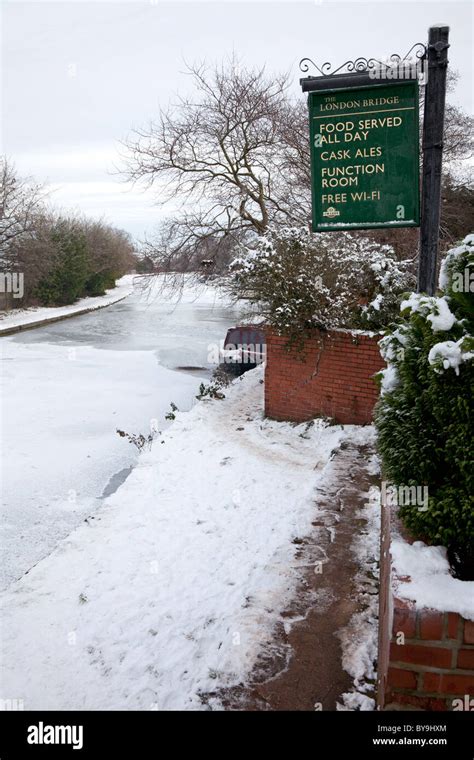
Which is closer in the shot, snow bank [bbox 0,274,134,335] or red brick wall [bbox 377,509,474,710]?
red brick wall [bbox 377,509,474,710]

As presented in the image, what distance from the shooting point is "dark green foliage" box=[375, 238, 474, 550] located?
7.00 feet

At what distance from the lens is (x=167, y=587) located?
476cm

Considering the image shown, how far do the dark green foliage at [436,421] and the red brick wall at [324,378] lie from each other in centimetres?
555

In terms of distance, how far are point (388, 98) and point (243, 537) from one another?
4.08m

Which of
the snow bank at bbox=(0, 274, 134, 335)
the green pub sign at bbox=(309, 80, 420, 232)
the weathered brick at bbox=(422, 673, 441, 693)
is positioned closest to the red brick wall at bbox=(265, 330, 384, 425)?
the green pub sign at bbox=(309, 80, 420, 232)

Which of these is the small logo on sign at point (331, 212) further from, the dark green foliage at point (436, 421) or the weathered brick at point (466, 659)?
the weathered brick at point (466, 659)

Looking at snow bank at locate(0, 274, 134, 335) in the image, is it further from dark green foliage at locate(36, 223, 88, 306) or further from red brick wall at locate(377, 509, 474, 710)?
red brick wall at locate(377, 509, 474, 710)

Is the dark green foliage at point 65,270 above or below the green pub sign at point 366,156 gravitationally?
above

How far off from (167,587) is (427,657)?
10.4 ft

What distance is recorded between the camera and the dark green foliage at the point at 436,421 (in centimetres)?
213

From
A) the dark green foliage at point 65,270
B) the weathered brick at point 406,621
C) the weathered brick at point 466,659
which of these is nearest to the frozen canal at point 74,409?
the weathered brick at point 406,621

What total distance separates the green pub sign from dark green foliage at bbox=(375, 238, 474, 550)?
1.51m

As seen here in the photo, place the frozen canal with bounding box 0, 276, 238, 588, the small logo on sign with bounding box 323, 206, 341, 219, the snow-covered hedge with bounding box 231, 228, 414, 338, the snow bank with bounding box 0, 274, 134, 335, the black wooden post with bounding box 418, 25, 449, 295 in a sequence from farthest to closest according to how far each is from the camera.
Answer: the snow bank with bounding box 0, 274, 134, 335, the snow-covered hedge with bounding box 231, 228, 414, 338, the frozen canal with bounding box 0, 276, 238, 588, the small logo on sign with bounding box 323, 206, 341, 219, the black wooden post with bounding box 418, 25, 449, 295
